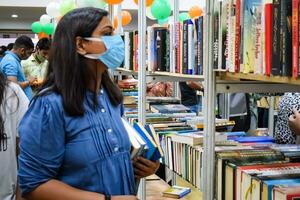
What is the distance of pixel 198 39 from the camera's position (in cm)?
222

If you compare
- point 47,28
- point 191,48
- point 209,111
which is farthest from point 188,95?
point 47,28

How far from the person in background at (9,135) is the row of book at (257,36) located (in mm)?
871

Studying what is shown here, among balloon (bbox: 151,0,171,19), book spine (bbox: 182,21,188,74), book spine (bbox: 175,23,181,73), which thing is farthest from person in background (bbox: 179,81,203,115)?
book spine (bbox: 182,21,188,74)

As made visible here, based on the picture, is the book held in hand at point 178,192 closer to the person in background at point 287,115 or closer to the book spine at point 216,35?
the person in background at point 287,115

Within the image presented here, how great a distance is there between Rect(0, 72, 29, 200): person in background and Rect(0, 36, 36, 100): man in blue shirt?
2767 mm

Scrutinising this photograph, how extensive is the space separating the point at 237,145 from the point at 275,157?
0.99 feet

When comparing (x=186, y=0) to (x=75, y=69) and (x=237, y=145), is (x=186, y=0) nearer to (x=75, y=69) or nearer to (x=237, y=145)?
(x=237, y=145)

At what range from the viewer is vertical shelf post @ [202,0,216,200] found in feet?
6.01

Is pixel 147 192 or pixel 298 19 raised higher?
pixel 298 19

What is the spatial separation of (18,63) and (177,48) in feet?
9.47

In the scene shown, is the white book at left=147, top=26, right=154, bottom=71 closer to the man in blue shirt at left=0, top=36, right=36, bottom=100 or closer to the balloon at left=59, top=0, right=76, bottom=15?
the man in blue shirt at left=0, top=36, right=36, bottom=100

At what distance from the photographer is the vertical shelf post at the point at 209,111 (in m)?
1.83

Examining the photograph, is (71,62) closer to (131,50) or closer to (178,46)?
(178,46)

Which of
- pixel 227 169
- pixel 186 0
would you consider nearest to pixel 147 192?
pixel 227 169
